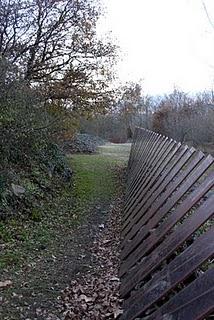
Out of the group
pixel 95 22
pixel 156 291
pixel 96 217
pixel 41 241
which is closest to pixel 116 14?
pixel 95 22

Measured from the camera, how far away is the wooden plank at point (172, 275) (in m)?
2.41

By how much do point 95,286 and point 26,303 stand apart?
78 cm

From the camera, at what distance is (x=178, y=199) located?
3617mm

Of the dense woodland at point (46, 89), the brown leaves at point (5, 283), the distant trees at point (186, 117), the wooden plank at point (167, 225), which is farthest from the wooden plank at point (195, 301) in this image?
the distant trees at point (186, 117)

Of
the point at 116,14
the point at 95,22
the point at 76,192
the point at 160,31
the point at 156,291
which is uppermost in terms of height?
the point at 160,31

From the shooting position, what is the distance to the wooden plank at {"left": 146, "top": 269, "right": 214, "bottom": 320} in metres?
2.04

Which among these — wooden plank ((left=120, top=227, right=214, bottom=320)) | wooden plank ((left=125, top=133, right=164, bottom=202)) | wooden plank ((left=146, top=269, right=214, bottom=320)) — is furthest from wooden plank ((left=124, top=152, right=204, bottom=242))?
wooden plank ((left=125, top=133, right=164, bottom=202))

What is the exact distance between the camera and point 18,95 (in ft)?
27.6

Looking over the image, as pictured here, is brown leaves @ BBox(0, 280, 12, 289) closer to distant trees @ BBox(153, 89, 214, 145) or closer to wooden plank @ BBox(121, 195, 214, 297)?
wooden plank @ BBox(121, 195, 214, 297)

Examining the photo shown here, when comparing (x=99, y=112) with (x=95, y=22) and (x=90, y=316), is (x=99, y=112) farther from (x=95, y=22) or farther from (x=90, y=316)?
(x=90, y=316)

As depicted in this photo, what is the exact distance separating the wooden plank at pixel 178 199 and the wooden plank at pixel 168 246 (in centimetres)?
19

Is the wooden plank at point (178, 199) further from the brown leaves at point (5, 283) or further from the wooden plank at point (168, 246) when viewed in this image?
the brown leaves at point (5, 283)

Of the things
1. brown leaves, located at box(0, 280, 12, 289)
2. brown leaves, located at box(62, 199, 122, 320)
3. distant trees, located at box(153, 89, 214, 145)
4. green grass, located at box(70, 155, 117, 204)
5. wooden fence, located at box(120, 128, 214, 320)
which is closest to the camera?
wooden fence, located at box(120, 128, 214, 320)

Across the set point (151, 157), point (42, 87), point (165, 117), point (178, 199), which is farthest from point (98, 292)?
point (165, 117)
